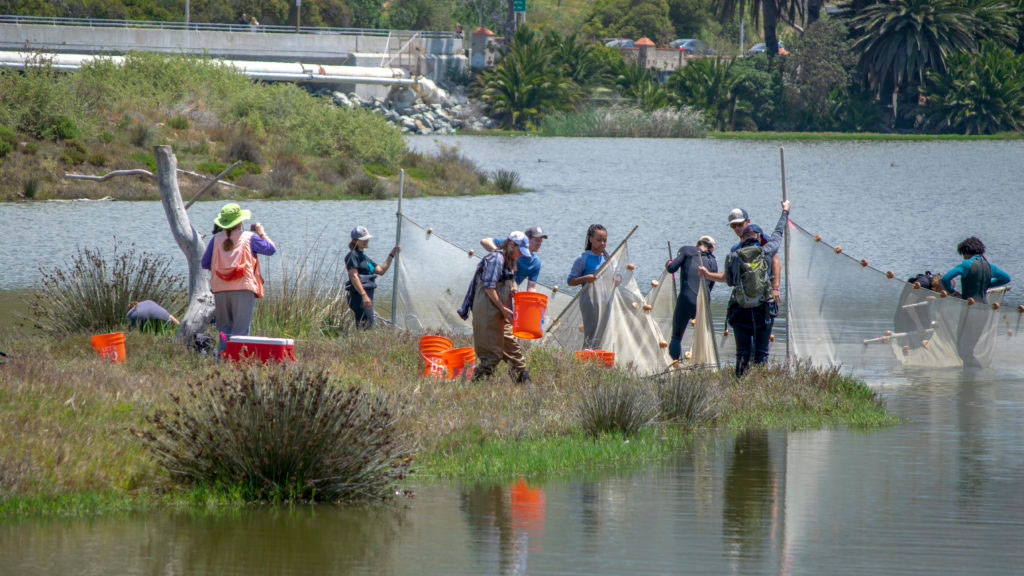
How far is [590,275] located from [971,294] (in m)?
4.52

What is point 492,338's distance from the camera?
37.6ft

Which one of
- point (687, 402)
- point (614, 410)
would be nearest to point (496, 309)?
point (614, 410)

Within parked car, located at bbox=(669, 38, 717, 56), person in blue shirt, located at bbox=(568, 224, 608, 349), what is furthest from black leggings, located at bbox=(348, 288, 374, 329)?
parked car, located at bbox=(669, 38, 717, 56)

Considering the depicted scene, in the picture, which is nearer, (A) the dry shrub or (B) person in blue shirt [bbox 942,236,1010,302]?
(A) the dry shrub

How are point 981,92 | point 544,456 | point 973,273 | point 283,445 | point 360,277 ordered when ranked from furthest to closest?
point 981,92
point 360,277
point 973,273
point 544,456
point 283,445

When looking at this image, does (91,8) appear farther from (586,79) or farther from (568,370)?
(568,370)

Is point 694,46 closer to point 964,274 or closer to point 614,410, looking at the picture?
point 964,274

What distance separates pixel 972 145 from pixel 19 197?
6226 cm

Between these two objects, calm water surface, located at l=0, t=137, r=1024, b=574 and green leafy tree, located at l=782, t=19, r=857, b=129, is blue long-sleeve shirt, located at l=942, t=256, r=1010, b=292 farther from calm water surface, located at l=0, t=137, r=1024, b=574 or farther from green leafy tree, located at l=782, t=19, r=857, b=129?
green leafy tree, located at l=782, t=19, r=857, b=129

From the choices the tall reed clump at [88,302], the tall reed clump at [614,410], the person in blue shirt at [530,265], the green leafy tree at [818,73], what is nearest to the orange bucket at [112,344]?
the tall reed clump at [88,302]

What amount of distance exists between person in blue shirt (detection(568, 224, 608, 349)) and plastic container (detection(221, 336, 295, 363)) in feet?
10.5

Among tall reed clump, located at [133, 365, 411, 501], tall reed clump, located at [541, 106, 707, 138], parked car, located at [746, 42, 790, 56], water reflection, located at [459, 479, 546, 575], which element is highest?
parked car, located at [746, 42, 790, 56]

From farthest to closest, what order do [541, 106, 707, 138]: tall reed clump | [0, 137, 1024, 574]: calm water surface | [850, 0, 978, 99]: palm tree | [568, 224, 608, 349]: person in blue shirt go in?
[541, 106, 707, 138]: tall reed clump, [850, 0, 978, 99]: palm tree, [568, 224, 608, 349]: person in blue shirt, [0, 137, 1024, 574]: calm water surface

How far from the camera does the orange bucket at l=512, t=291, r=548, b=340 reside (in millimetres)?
12078
